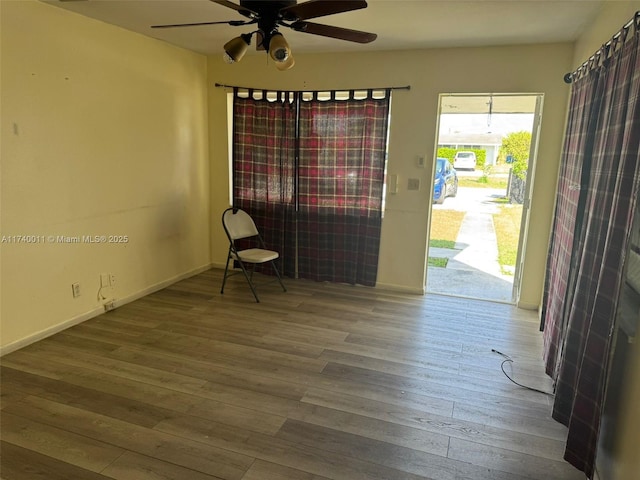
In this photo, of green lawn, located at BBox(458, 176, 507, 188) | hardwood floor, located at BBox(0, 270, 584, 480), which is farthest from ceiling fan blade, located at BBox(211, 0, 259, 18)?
green lawn, located at BBox(458, 176, 507, 188)

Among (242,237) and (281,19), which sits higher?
(281,19)

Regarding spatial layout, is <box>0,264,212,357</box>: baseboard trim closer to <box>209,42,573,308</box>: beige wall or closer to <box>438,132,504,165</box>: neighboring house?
<box>209,42,573,308</box>: beige wall

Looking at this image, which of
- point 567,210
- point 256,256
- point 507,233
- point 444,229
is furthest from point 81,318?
point 507,233

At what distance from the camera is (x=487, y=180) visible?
4238 mm

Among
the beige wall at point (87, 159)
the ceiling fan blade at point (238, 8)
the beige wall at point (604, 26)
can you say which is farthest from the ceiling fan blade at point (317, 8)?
the beige wall at point (87, 159)

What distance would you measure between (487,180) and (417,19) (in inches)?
74.4

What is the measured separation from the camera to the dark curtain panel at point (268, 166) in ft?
14.4

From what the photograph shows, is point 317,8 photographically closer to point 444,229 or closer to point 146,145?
point 146,145

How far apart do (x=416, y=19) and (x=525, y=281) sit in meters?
2.53

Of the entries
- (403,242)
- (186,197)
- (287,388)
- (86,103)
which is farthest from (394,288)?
(86,103)

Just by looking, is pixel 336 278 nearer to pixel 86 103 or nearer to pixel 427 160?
pixel 427 160

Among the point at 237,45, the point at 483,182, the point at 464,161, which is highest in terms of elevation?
the point at 237,45

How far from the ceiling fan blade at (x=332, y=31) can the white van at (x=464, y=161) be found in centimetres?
224

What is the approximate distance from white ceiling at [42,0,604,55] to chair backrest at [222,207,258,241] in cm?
166
